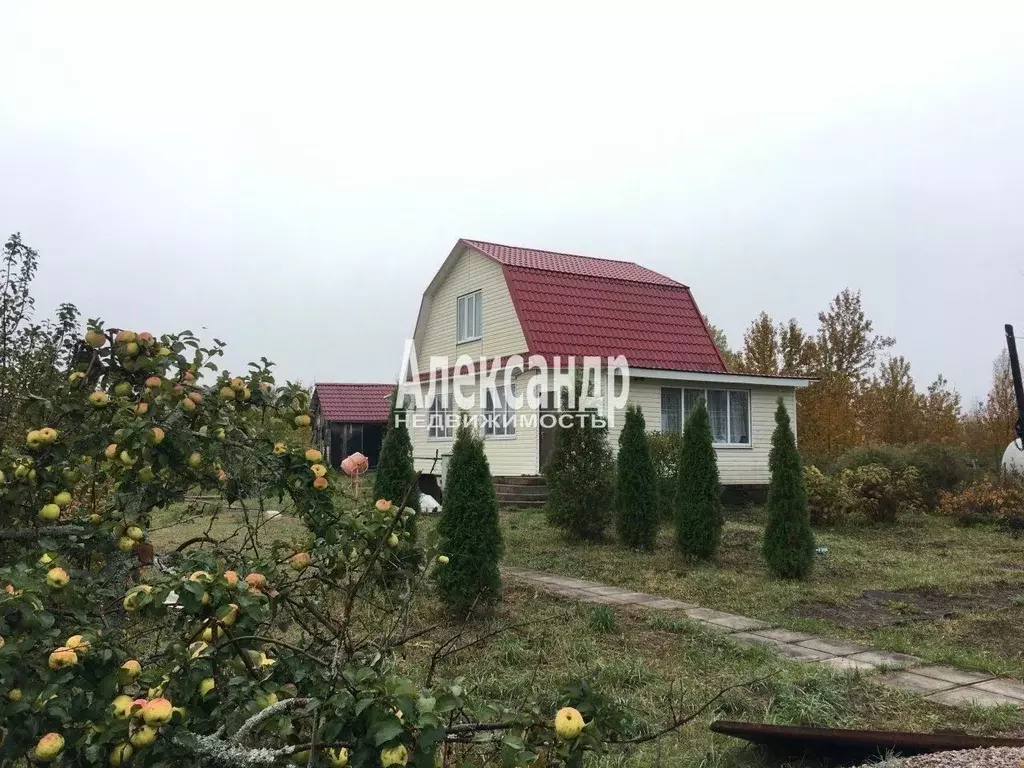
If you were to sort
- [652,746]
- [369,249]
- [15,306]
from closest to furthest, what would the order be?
[652,746] → [15,306] → [369,249]

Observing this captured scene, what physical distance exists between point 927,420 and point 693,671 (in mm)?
23349

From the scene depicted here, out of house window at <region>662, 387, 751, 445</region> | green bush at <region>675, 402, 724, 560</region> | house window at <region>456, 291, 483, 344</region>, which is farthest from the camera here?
house window at <region>456, 291, 483, 344</region>

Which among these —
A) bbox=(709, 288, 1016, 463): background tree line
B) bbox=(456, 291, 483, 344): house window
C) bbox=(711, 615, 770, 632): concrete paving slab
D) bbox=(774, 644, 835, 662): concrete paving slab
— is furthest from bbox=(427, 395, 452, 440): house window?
bbox=(774, 644, 835, 662): concrete paving slab

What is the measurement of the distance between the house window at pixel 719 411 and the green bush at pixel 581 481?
5.50 meters

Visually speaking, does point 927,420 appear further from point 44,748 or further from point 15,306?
point 44,748

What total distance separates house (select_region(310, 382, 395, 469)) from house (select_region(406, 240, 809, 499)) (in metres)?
9.41

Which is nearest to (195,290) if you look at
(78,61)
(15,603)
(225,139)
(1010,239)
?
(225,139)

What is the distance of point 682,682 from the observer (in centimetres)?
441

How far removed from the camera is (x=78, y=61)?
633 centimetres

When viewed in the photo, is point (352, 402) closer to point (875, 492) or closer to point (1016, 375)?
point (875, 492)

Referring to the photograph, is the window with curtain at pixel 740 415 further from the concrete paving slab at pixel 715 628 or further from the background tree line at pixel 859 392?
the concrete paving slab at pixel 715 628

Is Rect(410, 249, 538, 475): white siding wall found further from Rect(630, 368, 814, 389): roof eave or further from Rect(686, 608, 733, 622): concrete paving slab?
Rect(686, 608, 733, 622): concrete paving slab

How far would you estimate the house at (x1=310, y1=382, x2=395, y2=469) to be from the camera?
29.0m

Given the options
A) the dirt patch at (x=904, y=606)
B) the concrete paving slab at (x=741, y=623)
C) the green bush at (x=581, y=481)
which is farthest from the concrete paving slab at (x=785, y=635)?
the green bush at (x=581, y=481)
